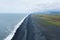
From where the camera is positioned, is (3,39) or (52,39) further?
(3,39)

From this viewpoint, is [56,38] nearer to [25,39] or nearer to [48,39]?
[48,39]

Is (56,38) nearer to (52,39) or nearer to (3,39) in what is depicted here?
(52,39)

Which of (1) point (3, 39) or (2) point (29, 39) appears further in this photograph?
(1) point (3, 39)

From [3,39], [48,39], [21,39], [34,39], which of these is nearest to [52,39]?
[48,39]

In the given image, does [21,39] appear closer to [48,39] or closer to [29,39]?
[29,39]

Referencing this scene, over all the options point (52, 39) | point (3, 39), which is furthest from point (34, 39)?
point (3, 39)

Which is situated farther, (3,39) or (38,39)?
(3,39)

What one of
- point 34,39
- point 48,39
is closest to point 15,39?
point 34,39
